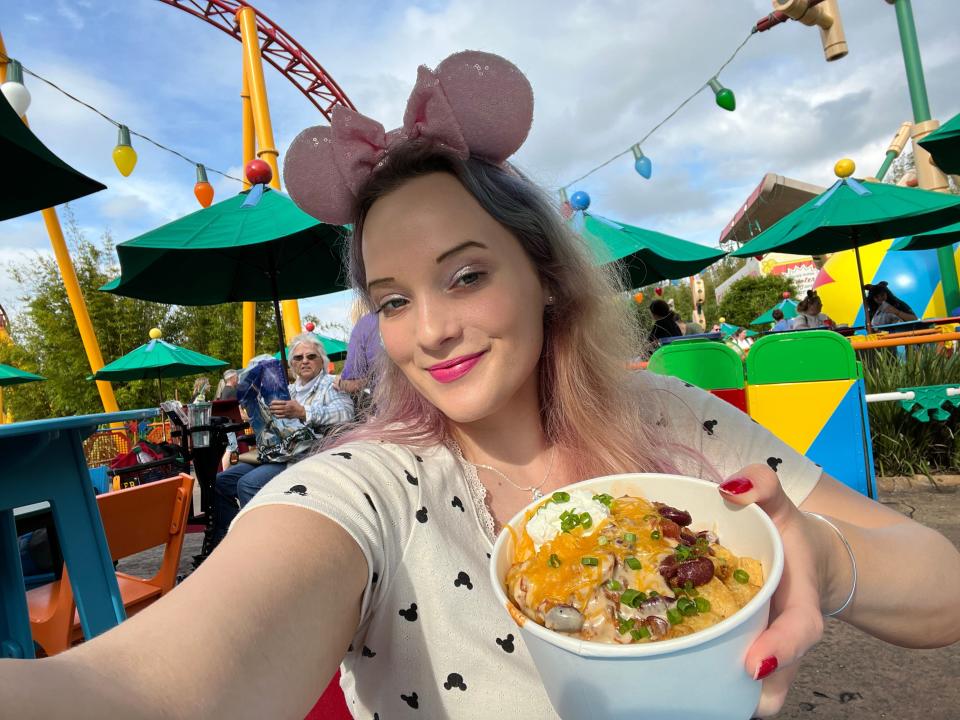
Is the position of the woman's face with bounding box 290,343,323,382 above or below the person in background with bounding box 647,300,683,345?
above

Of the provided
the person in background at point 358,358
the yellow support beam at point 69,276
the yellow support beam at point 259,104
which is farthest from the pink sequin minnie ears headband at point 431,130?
the yellow support beam at point 69,276

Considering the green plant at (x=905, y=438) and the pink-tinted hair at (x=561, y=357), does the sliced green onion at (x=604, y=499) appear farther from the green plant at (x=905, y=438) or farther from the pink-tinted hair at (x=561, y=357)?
the green plant at (x=905, y=438)

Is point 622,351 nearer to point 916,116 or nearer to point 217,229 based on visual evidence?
point 217,229

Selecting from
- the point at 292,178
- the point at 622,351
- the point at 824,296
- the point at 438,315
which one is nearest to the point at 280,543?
the point at 438,315

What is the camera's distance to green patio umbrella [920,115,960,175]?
14.6 ft

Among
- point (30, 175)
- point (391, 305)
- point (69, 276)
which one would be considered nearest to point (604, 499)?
point (391, 305)

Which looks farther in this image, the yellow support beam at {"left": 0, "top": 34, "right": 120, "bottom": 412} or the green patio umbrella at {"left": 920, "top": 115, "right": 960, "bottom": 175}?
the yellow support beam at {"left": 0, "top": 34, "right": 120, "bottom": 412}

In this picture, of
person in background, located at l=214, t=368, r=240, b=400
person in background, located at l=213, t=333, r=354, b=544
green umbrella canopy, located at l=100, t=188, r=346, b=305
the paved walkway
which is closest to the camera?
the paved walkway

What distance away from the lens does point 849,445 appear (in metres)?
3.64

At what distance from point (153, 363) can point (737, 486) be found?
11.2 meters

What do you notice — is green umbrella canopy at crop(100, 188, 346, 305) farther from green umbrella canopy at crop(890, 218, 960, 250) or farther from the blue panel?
green umbrella canopy at crop(890, 218, 960, 250)

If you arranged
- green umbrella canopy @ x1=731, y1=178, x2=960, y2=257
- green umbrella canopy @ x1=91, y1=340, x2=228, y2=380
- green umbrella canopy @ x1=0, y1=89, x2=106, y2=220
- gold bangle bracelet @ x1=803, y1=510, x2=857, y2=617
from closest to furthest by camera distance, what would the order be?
gold bangle bracelet @ x1=803, y1=510, x2=857, y2=617 < green umbrella canopy @ x1=0, y1=89, x2=106, y2=220 < green umbrella canopy @ x1=731, y1=178, x2=960, y2=257 < green umbrella canopy @ x1=91, y1=340, x2=228, y2=380

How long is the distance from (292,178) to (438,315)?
1.64 ft

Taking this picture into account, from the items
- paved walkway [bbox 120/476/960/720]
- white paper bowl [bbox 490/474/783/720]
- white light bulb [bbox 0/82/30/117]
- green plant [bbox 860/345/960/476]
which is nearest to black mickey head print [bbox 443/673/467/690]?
white paper bowl [bbox 490/474/783/720]
